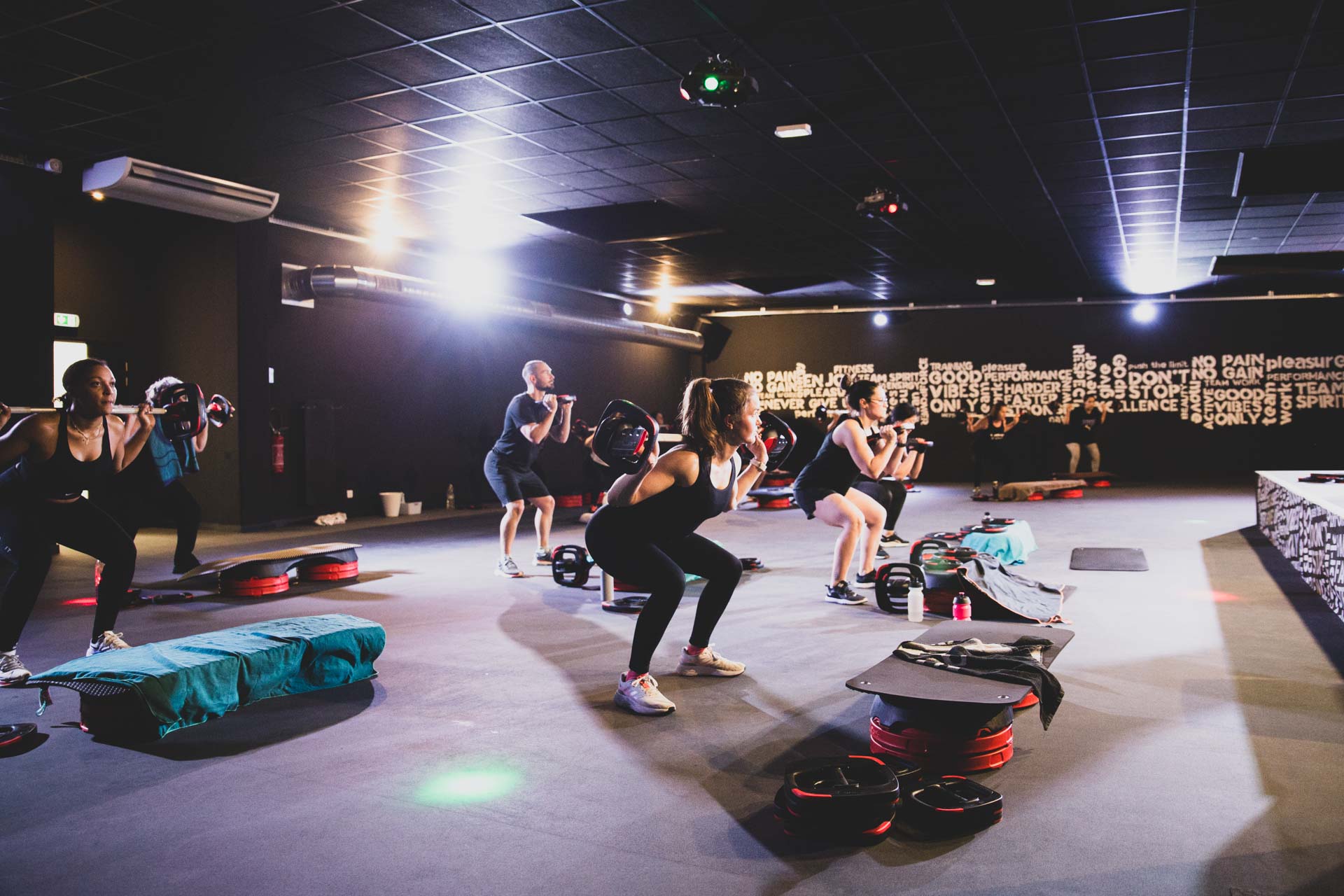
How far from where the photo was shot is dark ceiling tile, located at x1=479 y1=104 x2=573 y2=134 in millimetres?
6887

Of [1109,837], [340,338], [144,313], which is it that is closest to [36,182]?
[144,313]

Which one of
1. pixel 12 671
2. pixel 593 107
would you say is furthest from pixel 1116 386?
pixel 12 671

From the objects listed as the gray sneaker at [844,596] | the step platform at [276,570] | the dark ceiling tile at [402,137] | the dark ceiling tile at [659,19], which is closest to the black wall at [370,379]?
the dark ceiling tile at [402,137]

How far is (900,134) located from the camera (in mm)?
7438

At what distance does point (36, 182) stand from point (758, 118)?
610 centimetres

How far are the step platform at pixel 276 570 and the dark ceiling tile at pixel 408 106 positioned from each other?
3201 mm

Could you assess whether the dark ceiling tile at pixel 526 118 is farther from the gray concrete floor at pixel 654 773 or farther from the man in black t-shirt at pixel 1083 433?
the man in black t-shirt at pixel 1083 433

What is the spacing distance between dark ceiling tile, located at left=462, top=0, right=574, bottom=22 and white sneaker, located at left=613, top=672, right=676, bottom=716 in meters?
3.67

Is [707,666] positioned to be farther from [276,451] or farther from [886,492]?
[276,451]

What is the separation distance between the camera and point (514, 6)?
516cm

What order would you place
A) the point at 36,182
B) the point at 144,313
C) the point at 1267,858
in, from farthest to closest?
1. the point at 144,313
2. the point at 36,182
3. the point at 1267,858

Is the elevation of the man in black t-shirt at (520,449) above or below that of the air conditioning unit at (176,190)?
below

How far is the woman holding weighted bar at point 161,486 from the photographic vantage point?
6367mm

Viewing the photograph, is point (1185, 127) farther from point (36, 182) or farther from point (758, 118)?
point (36, 182)
